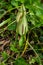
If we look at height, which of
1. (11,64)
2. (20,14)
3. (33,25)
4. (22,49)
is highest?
(20,14)

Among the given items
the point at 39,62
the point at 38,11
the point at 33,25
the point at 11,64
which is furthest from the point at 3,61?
the point at 38,11

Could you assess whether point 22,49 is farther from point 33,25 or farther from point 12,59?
point 33,25

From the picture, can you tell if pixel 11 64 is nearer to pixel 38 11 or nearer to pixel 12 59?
pixel 12 59

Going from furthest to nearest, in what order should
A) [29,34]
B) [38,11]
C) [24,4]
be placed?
1. [29,34]
2. [24,4]
3. [38,11]

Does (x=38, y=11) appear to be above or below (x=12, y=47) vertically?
above

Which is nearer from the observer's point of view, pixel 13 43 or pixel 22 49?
pixel 22 49

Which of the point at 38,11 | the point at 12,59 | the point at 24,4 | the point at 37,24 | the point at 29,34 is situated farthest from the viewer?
the point at 29,34

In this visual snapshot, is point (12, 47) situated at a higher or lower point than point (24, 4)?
lower

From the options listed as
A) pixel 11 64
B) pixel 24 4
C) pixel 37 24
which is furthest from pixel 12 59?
pixel 24 4

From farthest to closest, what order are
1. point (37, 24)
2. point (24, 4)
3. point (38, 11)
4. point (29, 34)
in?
point (29, 34) < point (37, 24) < point (24, 4) < point (38, 11)
